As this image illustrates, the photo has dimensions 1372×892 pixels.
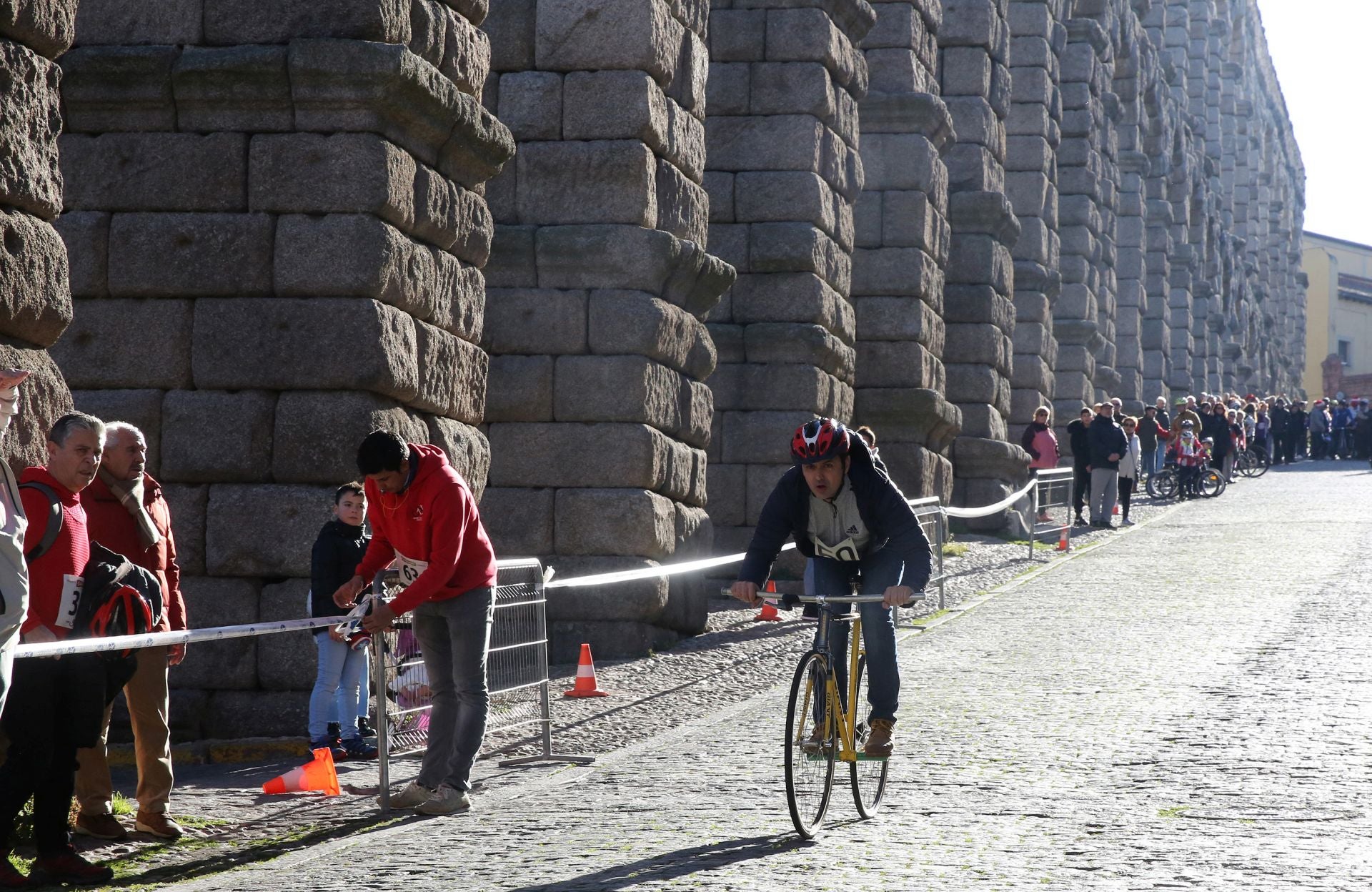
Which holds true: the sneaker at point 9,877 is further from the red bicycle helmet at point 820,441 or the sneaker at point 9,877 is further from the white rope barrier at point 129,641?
the red bicycle helmet at point 820,441

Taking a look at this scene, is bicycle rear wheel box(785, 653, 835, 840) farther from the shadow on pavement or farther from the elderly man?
the elderly man

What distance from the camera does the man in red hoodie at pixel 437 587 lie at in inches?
285

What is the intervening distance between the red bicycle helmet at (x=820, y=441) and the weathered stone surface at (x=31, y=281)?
275cm

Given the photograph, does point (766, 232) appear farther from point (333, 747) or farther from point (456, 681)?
point (456, 681)

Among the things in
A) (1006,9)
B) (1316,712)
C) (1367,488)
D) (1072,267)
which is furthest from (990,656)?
(1367,488)

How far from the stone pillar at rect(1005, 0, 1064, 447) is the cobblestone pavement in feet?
44.7

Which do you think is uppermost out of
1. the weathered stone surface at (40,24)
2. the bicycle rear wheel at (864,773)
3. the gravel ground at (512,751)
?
the weathered stone surface at (40,24)

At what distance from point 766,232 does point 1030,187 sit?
38.2 ft

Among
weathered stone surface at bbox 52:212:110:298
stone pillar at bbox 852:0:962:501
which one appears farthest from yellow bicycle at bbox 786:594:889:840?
stone pillar at bbox 852:0:962:501

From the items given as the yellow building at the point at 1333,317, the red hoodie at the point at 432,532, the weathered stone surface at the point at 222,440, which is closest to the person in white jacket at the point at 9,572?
the red hoodie at the point at 432,532

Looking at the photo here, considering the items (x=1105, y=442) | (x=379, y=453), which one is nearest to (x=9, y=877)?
(x=379, y=453)

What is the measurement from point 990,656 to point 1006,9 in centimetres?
1405

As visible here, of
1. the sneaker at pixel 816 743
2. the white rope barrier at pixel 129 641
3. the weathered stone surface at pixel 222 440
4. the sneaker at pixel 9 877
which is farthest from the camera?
the weathered stone surface at pixel 222 440

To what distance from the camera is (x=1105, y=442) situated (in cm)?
2300
